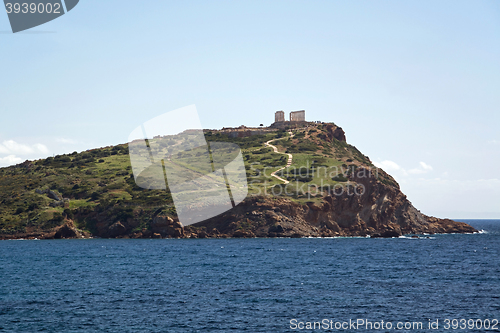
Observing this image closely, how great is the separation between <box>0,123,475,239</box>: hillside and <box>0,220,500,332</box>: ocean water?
33.8 metres

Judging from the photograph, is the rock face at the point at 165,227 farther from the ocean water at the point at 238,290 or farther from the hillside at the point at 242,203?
the ocean water at the point at 238,290

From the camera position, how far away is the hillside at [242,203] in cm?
11850

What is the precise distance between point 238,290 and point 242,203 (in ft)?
239

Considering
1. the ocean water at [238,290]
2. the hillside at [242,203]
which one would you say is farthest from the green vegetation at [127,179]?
the ocean water at [238,290]

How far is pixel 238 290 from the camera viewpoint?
49.1 m

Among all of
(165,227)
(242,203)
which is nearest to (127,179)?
(165,227)

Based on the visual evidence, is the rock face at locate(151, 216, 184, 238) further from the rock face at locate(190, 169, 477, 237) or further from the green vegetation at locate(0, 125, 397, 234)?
the rock face at locate(190, 169, 477, 237)

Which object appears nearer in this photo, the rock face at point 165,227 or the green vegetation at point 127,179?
the rock face at point 165,227

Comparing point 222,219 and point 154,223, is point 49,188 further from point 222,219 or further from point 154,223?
point 222,219

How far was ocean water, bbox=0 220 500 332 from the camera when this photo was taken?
36500 mm

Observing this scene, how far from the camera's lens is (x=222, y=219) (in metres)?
122

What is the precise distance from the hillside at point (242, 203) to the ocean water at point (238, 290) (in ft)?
111

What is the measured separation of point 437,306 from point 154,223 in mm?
85131

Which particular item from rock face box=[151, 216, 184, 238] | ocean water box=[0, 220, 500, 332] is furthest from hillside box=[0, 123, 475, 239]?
ocean water box=[0, 220, 500, 332]
